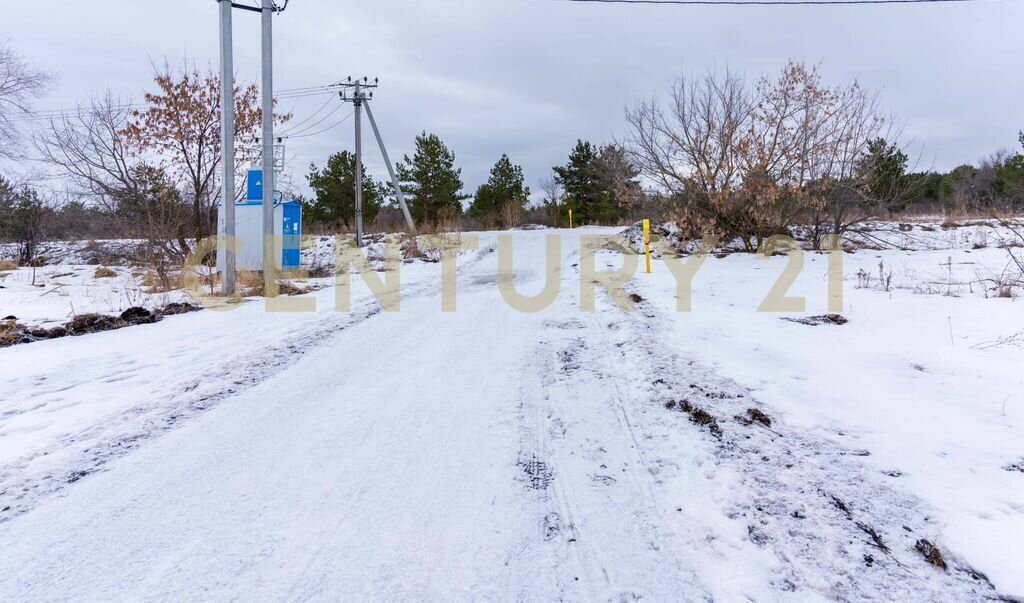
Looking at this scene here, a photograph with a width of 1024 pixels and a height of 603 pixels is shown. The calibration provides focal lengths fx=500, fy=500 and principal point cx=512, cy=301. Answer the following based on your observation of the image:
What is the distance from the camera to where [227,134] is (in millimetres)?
9758

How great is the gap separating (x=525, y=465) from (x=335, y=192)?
3707 centimetres

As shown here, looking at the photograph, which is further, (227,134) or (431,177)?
(431,177)

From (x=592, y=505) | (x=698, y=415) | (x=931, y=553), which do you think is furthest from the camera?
(x=698, y=415)

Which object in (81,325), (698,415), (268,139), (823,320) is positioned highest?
(268,139)

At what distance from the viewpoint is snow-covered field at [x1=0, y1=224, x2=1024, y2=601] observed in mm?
1896

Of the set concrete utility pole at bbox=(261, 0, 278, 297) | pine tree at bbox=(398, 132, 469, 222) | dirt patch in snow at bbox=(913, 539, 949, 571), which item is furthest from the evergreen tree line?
dirt patch in snow at bbox=(913, 539, 949, 571)

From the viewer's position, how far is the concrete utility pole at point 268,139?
32.3ft

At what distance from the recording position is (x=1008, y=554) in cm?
186

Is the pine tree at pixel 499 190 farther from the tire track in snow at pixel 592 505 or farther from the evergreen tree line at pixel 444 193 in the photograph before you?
the tire track in snow at pixel 592 505

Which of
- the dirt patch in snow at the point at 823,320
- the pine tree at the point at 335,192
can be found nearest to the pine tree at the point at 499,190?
the pine tree at the point at 335,192

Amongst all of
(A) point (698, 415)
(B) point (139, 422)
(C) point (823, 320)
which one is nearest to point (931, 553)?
(A) point (698, 415)

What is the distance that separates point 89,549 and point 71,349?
15.3 feet

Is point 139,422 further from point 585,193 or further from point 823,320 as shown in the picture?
point 585,193

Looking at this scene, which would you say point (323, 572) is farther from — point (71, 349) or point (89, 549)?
point (71, 349)
